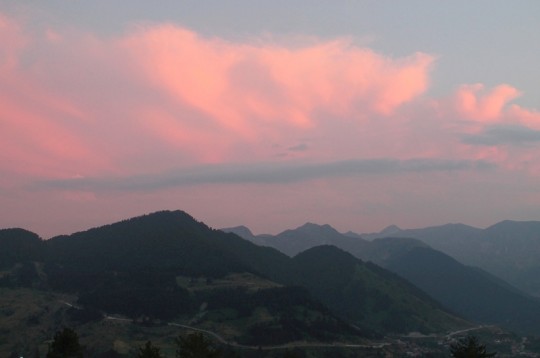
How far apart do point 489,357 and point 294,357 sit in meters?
42.4

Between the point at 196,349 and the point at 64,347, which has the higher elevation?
the point at 64,347

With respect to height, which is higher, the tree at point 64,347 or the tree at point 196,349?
the tree at point 64,347

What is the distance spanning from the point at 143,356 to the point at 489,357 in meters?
54.8

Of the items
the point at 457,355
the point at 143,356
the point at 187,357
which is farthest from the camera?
the point at 187,357

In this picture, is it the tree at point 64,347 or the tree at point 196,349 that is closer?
the tree at point 64,347

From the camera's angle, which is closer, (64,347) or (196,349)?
(64,347)

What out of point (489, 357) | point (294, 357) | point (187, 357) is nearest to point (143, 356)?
point (187, 357)

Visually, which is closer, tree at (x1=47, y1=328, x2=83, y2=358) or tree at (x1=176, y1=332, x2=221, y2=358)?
tree at (x1=47, y1=328, x2=83, y2=358)

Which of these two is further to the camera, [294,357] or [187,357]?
[294,357]

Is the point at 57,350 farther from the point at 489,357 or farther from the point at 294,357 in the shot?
the point at 489,357

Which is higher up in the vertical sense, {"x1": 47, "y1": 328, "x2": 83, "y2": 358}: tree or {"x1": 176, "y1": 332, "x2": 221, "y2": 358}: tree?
{"x1": 47, "y1": 328, "x2": 83, "y2": 358}: tree

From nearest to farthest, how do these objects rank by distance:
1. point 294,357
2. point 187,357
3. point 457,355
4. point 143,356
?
point 457,355 < point 143,356 < point 187,357 < point 294,357

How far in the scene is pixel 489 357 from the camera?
100375 mm

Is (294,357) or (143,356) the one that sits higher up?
(143,356)
